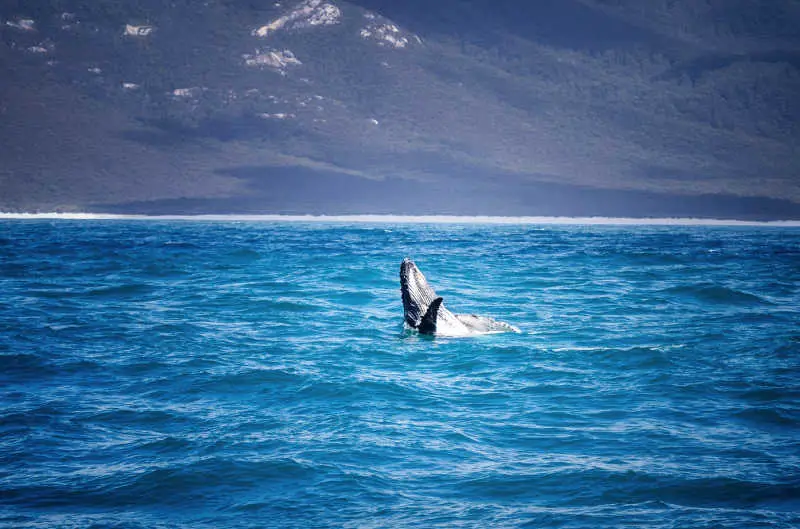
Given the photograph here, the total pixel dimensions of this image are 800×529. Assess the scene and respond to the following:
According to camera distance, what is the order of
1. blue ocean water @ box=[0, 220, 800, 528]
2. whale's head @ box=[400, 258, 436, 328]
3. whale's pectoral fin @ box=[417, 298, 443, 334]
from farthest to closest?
whale's head @ box=[400, 258, 436, 328]
whale's pectoral fin @ box=[417, 298, 443, 334]
blue ocean water @ box=[0, 220, 800, 528]

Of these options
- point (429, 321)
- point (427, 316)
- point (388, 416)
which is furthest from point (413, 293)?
point (388, 416)

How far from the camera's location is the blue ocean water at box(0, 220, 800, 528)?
7512 mm

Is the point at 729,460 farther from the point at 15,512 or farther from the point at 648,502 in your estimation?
the point at 15,512

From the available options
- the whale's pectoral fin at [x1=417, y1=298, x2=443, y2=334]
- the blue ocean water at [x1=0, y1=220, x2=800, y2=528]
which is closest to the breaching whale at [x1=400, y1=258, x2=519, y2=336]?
the whale's pectoral fin at [x1=417, y1=298, x2=443, y2=334]

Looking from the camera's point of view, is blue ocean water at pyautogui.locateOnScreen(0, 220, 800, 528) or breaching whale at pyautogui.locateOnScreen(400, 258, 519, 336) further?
breaching whale at pyautogui.locateOnScreen(400, 258, 519, 336)

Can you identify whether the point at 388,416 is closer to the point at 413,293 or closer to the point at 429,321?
the point at 429,321

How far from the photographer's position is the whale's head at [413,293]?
1664cm

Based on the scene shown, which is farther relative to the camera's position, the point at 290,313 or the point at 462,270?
the point at 462,270

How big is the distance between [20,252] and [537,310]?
37962 mm

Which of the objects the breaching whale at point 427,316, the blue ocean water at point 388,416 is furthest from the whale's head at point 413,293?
the blue ocean water at point 388,416

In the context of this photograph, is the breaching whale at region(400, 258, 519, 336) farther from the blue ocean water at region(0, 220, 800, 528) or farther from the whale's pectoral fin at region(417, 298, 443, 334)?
the blue ocean water at region(0, 220, 800, 528)

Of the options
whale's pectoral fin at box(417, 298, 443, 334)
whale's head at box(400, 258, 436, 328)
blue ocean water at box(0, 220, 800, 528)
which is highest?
whale's head at box(400, 258, 436, 328)

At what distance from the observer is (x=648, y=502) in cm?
757

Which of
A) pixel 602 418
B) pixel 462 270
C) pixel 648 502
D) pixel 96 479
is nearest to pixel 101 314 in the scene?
pixel 96 479
